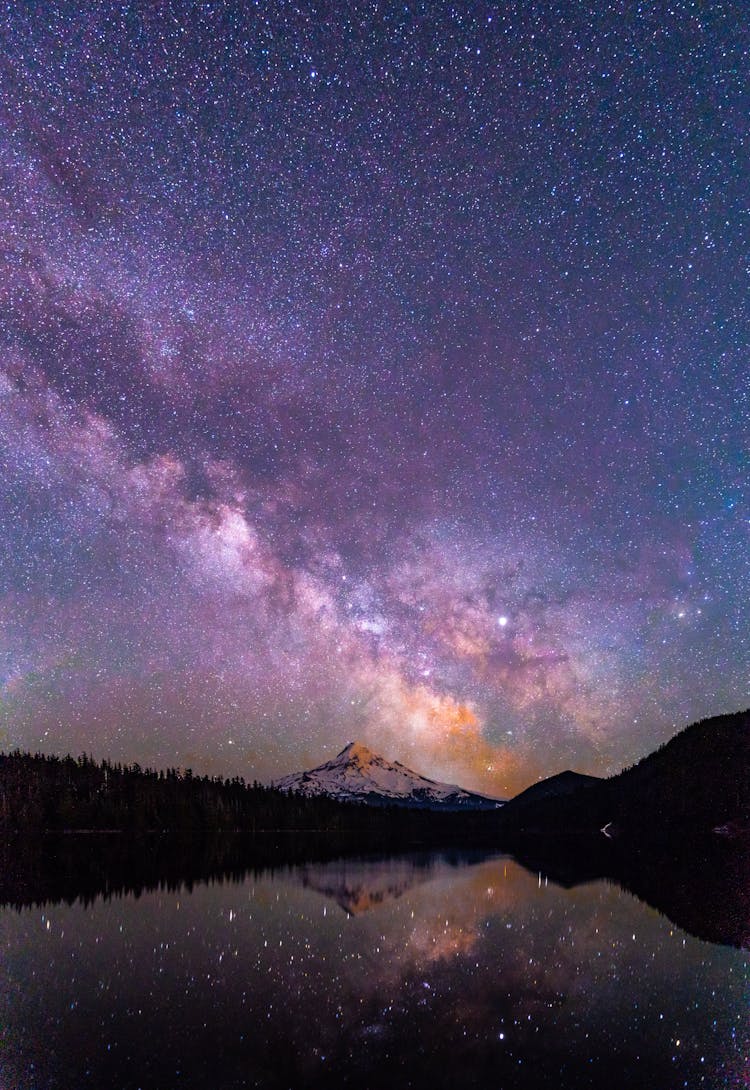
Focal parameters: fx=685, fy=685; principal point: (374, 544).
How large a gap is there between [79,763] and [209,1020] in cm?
15047

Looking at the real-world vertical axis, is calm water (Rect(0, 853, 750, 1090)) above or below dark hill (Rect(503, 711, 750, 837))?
below

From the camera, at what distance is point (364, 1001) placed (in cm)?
1441

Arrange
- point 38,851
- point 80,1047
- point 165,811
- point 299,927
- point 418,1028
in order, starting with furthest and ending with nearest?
point 165,811
point 38,851
point 299,927
point 418,1028
point 80,1047

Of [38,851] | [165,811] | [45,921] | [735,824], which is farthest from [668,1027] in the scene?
[735,824]

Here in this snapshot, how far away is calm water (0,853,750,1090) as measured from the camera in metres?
10.7

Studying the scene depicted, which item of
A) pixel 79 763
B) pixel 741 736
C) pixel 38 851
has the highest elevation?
pixel 741 736

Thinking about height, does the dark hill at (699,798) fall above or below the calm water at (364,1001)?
above

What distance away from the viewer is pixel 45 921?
2380 centimetres

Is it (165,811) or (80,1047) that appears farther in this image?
(165,811)

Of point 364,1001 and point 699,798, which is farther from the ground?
point 699,798

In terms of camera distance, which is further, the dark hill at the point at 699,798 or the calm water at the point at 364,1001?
the dark hill at the point at 699,798

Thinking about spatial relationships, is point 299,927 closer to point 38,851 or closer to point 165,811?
point 38,851

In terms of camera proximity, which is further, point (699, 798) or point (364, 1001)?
point (699, 798)

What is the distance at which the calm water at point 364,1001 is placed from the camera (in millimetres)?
10672
